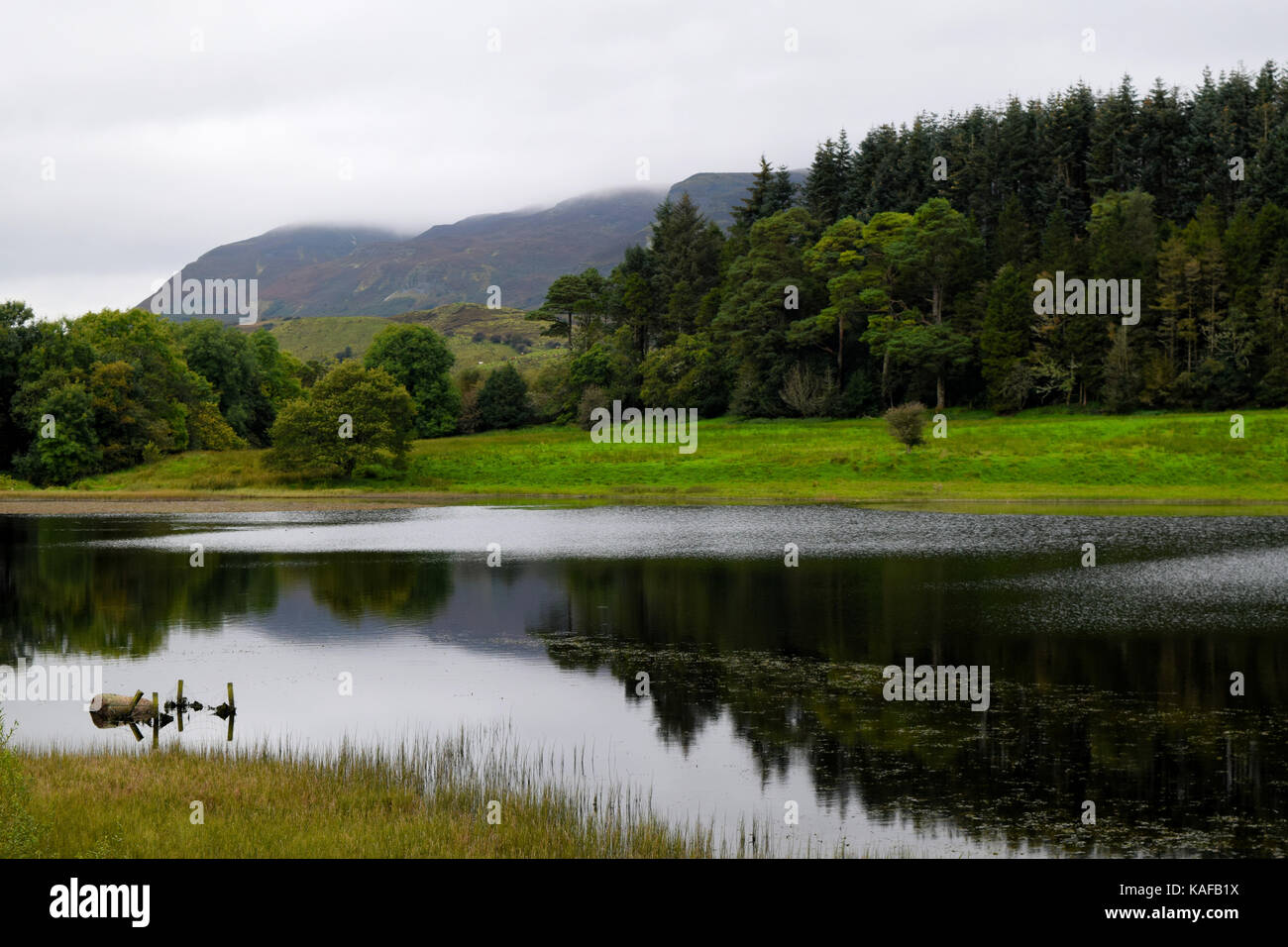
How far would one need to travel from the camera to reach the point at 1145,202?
364 feet

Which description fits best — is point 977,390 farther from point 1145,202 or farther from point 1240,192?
point 1240,192

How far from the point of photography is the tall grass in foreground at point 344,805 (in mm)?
11867

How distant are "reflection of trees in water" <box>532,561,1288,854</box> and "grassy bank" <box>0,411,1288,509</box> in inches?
1606

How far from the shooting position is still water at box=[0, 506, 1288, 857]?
48.6ft

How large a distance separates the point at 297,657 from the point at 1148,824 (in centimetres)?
1849

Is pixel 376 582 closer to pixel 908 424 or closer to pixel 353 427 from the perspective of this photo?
pixel 353 427

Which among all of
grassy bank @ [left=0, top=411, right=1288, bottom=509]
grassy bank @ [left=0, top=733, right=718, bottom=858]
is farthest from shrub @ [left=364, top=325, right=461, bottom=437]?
grassy bank @ [left=0, top=733, right=718, bottom=858]

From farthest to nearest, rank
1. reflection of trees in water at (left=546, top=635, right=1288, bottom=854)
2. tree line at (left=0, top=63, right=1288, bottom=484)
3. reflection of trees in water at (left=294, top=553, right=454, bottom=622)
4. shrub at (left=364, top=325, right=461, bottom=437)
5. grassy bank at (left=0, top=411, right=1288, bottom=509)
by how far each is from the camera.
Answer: shrub at (left=364, top=325, right=461, bottom=437) → tree line at (left=0, top=63, right=1288, bottom=484) → grassy bank at (left=0, top=411, right=1288, bottom=509) → reflection of trees in water at (left=294, top=553, right=454, bottom=622) → reflection of trees in water at (left=546, top=635, right=1288, bottom=854)

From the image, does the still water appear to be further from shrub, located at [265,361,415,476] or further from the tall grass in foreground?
shrub, located at [265,361,415,476]

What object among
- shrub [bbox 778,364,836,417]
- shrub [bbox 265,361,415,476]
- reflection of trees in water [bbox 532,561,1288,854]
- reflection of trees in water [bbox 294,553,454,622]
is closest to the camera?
reflection of trees in water [bbox 532,561,1288,854]

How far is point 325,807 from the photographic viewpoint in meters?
13.4

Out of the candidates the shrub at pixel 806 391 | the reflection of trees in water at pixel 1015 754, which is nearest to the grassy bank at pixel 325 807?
the reflection of trees in water at pixel 1015 754

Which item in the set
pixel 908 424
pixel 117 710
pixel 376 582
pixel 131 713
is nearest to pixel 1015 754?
pixel 131 713

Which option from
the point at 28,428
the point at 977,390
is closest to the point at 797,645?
the point at 28,428
